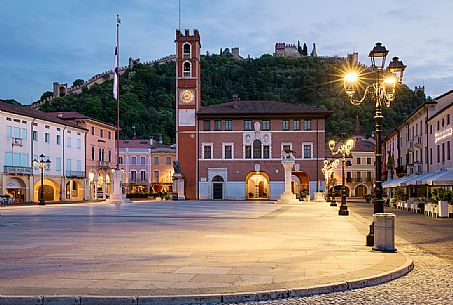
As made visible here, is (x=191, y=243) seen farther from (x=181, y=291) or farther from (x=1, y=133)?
(x=1, y=133)

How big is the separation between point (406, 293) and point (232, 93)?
398ft

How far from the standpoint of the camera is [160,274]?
9648 mm

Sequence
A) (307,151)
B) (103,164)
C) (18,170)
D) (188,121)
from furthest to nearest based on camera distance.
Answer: (103,164) < (188,121) < (307,151) < (18,170)

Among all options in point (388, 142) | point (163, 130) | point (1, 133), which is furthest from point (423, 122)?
point (163, 130)

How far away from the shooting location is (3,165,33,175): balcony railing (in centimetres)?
5659

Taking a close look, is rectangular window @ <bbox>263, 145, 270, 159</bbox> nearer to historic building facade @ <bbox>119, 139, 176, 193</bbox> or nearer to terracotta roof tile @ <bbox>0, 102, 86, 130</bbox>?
terracotta roof tile @ <bbox>0, 102, 86, 130</bbox>

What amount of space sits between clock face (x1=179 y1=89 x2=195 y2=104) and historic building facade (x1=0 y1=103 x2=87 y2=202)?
1298 cm

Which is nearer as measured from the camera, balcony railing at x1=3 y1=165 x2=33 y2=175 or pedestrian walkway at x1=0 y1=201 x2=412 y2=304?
pedestrian walkway at x1=0 y1=201 x2=412 y2=304

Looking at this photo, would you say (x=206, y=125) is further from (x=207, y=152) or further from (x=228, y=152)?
(x=228, y=152)

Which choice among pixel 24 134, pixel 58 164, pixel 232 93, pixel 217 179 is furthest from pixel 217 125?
pixel 232 93

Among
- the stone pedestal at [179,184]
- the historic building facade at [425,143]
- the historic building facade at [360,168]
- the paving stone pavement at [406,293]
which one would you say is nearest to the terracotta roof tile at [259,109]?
the stone pedestal at [179,184]

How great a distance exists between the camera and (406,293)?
8633mm

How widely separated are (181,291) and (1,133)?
52.3m

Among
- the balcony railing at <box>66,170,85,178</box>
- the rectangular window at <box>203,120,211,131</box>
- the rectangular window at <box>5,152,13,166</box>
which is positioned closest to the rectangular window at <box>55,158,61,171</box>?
the balcony railing at <box>66,170,85,178</box>
